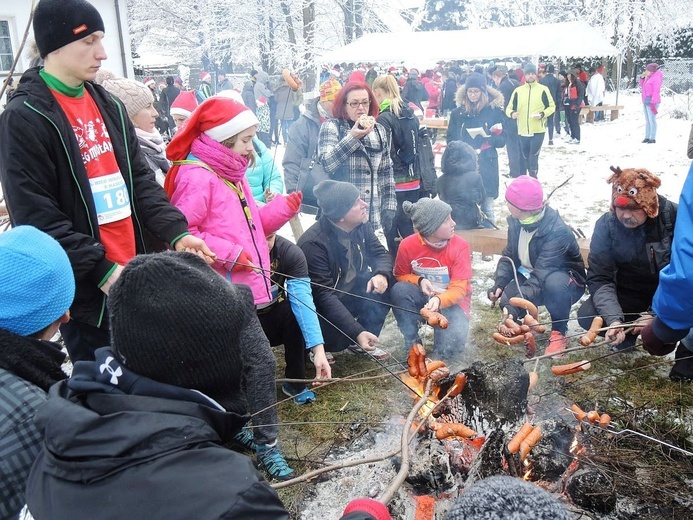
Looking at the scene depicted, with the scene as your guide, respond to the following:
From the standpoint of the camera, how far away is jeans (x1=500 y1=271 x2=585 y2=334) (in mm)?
4480

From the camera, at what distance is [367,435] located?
11.4 feet

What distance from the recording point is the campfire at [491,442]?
8.93 feet

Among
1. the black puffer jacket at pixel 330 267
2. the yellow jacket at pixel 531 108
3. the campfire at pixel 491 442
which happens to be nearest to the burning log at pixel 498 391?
the campfire at pixel 491 442

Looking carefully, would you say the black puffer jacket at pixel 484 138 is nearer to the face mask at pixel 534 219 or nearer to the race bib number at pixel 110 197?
the face mask at pixel 534 219

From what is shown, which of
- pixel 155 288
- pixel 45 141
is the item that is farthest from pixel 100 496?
pixel 45 141

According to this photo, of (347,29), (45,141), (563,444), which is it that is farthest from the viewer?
(347,29)

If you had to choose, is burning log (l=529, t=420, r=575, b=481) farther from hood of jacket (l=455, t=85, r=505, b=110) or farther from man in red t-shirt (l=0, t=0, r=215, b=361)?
hood of jacket (l=455, t=85, r=505, b=110)

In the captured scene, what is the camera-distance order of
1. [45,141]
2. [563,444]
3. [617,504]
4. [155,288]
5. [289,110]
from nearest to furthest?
[155,288], [45,141], [617,504], [563,444], [289,110]

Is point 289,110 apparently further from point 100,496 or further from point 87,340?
point 100,496

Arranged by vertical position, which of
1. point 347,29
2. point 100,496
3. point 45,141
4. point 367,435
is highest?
point 347,29

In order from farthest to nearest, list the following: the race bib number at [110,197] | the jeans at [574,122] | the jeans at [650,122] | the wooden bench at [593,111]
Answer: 1. the wooden bench at [593,111]
2. the jeans at [574,122]
3. the jeans at [650,122]
4. the race bib number at [110,197]

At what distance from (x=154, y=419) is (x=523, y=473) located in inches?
84.6

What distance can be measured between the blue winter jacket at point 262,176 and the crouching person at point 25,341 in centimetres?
286

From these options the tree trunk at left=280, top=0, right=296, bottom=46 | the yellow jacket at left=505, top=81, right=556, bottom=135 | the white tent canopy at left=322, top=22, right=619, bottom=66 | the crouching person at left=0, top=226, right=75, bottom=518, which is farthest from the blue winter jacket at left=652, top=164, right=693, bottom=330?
the tree trunk at left=280, top=0, right=296, bottom=46
